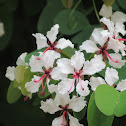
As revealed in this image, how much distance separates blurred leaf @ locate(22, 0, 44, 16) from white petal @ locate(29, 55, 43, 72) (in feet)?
2.40

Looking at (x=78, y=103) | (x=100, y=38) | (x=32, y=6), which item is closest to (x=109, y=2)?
(x=100, y=38)

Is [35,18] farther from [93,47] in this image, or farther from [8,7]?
[93,47]

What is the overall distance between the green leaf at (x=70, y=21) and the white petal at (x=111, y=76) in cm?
44

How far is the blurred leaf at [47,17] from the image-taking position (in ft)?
4.34

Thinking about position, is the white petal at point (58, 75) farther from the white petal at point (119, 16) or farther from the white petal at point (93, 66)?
the white petal at point (119, 16)

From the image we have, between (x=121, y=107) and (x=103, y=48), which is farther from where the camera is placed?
(x=103, y=48)

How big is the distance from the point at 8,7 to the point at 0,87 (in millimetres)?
431

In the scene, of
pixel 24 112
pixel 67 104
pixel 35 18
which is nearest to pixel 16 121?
pixel 24 112

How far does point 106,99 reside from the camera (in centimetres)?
72

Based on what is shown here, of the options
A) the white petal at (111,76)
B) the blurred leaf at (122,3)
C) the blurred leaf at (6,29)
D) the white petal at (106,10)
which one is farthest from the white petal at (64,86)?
the blurred leaf at (6,29)

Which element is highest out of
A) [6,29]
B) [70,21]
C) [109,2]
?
[109,2]

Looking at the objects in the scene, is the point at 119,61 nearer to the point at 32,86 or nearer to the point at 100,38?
the point at 100,38

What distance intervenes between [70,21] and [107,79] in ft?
1.60

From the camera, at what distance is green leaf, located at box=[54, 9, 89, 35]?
1.22 m
